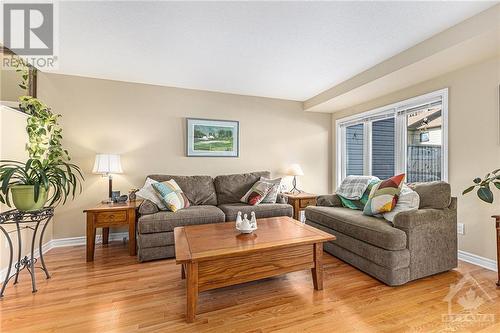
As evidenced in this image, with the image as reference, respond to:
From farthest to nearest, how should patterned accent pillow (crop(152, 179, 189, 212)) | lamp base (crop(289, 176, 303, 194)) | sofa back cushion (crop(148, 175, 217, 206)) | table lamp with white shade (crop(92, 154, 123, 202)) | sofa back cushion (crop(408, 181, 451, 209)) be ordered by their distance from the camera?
1. lamp base (crop(289, 176, 303, 194))
2. sofa back cushion (crop(148, 175, 217, 206))
3. table lamp with white shade (crop(92, 154, 123, 202))
4. patterned accent pillow (crop(152, 179, 189, 212))
5. sofa back cushion (crop(408, 181, 451, 209))

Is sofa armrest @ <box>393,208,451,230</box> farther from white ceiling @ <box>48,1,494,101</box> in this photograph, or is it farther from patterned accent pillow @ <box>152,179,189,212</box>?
patterned accent pillow @ <box>152,179,189,212</box>

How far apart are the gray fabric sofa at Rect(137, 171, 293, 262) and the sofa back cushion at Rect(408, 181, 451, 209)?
1.56 metres

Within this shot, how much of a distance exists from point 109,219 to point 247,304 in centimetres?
191

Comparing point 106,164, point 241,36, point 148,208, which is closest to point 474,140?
point 241,36

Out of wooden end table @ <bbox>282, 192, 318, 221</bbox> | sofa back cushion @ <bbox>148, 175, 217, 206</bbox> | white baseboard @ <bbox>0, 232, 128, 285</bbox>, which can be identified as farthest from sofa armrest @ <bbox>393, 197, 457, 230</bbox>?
white baseboard @ <bbox>0, 232, 128, 285</bbox>

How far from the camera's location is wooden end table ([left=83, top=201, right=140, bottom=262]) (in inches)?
103

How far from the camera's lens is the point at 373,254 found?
213 centimetres

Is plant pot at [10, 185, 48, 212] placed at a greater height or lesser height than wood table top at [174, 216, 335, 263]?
greater

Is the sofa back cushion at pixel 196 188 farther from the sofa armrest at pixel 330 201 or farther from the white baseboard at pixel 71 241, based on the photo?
the sofa armrest at pixel 330 201

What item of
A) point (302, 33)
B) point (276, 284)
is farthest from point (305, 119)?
point (276, 284)

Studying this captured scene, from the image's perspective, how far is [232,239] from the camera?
1930 millimetres

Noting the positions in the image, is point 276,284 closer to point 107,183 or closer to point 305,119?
point 107,183

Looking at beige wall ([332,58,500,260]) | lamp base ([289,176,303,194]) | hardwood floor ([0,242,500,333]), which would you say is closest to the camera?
hardwood floor ([0,242,500,333])

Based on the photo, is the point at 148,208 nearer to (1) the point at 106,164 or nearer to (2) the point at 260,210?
(1) the point at 106,164
